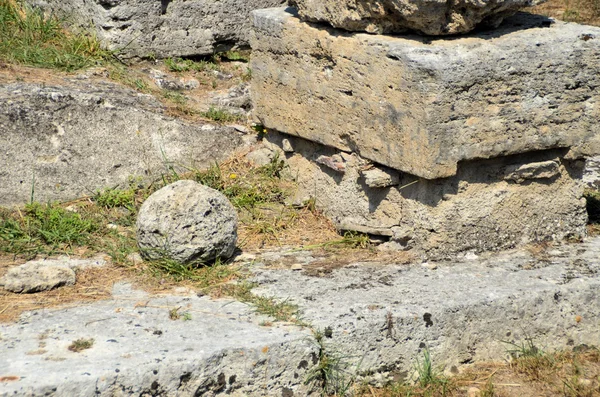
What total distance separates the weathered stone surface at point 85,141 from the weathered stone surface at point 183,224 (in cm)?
109

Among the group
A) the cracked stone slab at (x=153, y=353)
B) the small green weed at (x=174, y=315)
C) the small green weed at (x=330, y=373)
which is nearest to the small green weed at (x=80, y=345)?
the cracked stone slab at (x=153, y=353)

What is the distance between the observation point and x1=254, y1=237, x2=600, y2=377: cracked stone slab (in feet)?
12.6

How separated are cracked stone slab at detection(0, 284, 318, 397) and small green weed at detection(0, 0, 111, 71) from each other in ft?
8.37

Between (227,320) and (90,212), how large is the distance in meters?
1.58

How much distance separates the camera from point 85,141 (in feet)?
17.4

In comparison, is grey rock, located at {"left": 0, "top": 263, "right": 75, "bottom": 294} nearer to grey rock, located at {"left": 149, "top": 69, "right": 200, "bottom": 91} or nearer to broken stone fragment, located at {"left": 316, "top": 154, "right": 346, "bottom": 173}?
broken stone fragment, located at {"left": 316, "top": 154, "right": 346, "bottom": 173}

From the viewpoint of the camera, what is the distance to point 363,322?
3812mm

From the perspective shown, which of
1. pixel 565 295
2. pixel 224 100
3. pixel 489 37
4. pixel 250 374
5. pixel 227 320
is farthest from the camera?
pixel 224 100

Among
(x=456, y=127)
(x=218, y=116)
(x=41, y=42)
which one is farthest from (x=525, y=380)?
(x=41, y=42)

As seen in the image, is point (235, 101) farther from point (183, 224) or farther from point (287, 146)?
point (183, 224)

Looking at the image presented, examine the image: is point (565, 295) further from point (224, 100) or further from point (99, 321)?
point (224, 100)

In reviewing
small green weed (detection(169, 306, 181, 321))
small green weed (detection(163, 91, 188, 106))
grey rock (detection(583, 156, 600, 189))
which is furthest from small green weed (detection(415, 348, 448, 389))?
small green weed (detection(163, 91, 188, 106))

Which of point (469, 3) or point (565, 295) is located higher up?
point (469, 3)

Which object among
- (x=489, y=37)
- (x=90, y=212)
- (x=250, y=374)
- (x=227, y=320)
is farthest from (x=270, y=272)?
(x=489, y=37)
